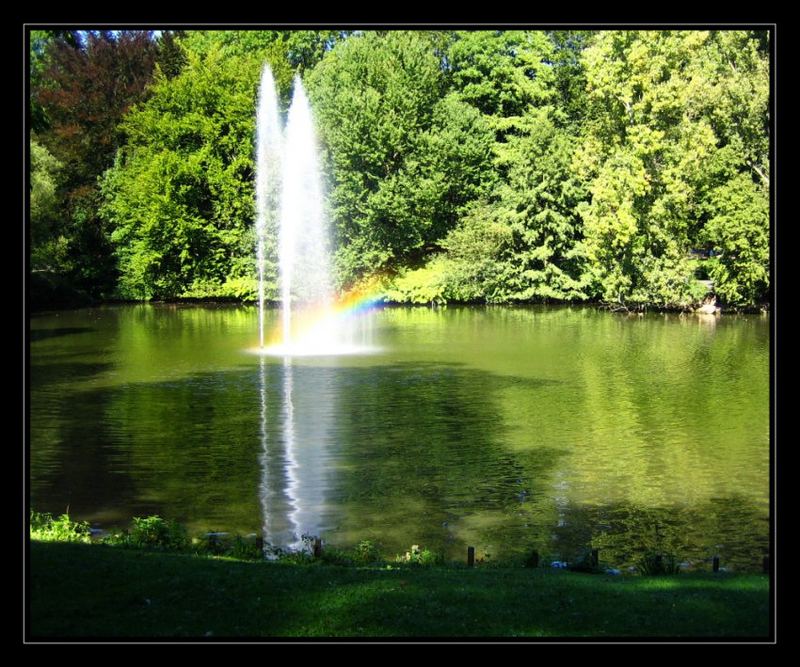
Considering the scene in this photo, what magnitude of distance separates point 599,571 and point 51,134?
5930cm

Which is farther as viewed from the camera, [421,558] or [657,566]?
[421,558]

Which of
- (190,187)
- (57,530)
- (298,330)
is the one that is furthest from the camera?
(190,187)

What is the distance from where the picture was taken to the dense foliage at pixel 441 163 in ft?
169

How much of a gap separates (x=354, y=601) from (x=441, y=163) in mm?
51854

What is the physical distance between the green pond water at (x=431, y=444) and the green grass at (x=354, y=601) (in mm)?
2777

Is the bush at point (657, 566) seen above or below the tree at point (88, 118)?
below

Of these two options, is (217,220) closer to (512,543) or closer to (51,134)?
(51,134)

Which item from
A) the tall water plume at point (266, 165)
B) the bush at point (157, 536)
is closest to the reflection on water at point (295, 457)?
the bush at point (157, 536)

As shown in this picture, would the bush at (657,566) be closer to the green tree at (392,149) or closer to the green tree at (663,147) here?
the green tree at (663,147)

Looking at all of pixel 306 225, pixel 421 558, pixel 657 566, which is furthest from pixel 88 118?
pixel 657 566

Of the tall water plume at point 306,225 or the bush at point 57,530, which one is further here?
the tall water plume at point 306,225

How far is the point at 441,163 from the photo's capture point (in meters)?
60.9

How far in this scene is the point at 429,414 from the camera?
25234mm

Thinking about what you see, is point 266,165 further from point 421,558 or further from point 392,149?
point 421,558
